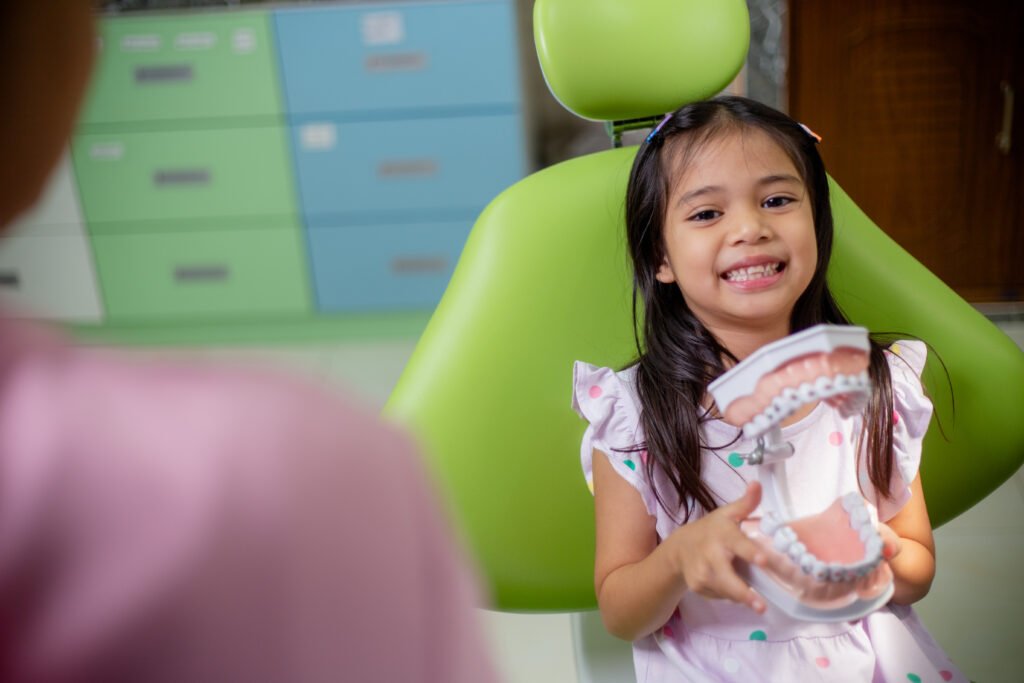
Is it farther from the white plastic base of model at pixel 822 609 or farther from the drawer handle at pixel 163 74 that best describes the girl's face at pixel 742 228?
the drawer handle at pixel 163 74

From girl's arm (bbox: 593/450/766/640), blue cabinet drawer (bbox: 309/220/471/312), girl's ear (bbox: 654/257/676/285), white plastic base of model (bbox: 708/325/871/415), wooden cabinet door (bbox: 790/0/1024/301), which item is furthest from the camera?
blue cabinet drawer (bbox: 309/220/471/312)

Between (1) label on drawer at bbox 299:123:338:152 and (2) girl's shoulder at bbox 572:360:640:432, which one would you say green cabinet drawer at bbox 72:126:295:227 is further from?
(2) girl's shoulder at bbox 572:360:640:432

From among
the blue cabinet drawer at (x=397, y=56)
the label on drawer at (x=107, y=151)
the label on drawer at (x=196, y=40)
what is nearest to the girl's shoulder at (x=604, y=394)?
the blue cabinet drawer at (x=397, y=56)

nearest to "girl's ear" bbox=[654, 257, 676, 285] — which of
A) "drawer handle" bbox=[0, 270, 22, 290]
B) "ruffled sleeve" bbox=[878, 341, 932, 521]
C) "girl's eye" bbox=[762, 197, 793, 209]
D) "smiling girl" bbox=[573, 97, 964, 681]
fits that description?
"smiling girl" bbox=[573, 97, 964, 681]

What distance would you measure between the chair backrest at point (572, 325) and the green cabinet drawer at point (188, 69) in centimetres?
162

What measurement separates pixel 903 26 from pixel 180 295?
1942 millimetres

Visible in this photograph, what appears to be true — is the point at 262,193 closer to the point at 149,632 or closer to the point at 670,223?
the point at 670,223

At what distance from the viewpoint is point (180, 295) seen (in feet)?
8.75

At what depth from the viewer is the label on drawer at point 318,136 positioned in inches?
97.2

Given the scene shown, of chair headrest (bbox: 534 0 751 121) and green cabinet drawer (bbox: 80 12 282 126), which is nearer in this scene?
chair headrest (bbox: 534 0 751 121)

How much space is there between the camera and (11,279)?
8.71 feet

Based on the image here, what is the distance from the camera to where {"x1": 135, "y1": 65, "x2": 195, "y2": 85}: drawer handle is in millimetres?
2438

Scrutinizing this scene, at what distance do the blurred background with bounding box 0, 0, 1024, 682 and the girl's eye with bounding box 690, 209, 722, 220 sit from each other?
4.68ft

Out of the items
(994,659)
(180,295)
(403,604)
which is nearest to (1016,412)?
(994,659)
